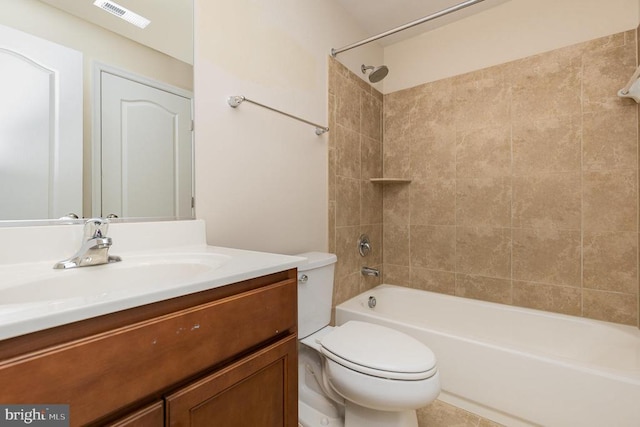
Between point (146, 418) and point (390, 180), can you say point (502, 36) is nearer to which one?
point (390, 180)

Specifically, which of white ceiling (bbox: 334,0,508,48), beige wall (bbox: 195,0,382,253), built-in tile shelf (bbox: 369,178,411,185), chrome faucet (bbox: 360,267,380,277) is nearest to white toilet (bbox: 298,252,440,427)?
beige wall (bbox: 195,0,382,253)

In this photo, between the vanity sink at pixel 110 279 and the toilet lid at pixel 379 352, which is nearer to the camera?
the vanity sink at pixel 110 279

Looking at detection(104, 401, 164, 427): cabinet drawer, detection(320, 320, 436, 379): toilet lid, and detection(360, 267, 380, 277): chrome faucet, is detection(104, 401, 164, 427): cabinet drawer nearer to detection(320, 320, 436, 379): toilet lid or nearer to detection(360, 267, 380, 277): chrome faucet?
detection(320, 320, 436, 379): toilet lid

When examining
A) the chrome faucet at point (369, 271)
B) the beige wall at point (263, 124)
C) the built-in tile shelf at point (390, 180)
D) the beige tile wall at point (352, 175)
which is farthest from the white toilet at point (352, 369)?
the built-in tile shelf at point (390, 180)

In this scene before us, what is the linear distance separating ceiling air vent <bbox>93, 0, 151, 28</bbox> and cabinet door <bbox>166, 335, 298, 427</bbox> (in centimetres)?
116

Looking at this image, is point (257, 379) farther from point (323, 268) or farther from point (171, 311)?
point (323, 268)

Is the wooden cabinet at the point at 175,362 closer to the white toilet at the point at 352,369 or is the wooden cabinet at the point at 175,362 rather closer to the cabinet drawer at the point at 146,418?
the cabinet drawer at the point at 146,418

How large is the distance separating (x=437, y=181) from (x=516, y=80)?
776mm

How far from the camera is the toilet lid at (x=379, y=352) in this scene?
1.08 m

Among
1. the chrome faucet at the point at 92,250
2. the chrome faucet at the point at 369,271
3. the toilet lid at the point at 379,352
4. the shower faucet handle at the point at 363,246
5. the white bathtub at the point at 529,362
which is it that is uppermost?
the chrome faucet at the point at 92,250

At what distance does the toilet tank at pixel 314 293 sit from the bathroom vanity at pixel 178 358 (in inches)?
19.2

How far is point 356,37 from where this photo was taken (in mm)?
2117

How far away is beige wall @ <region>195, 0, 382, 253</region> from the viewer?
1.21 m

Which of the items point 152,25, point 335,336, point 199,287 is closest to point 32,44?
point 152,25
